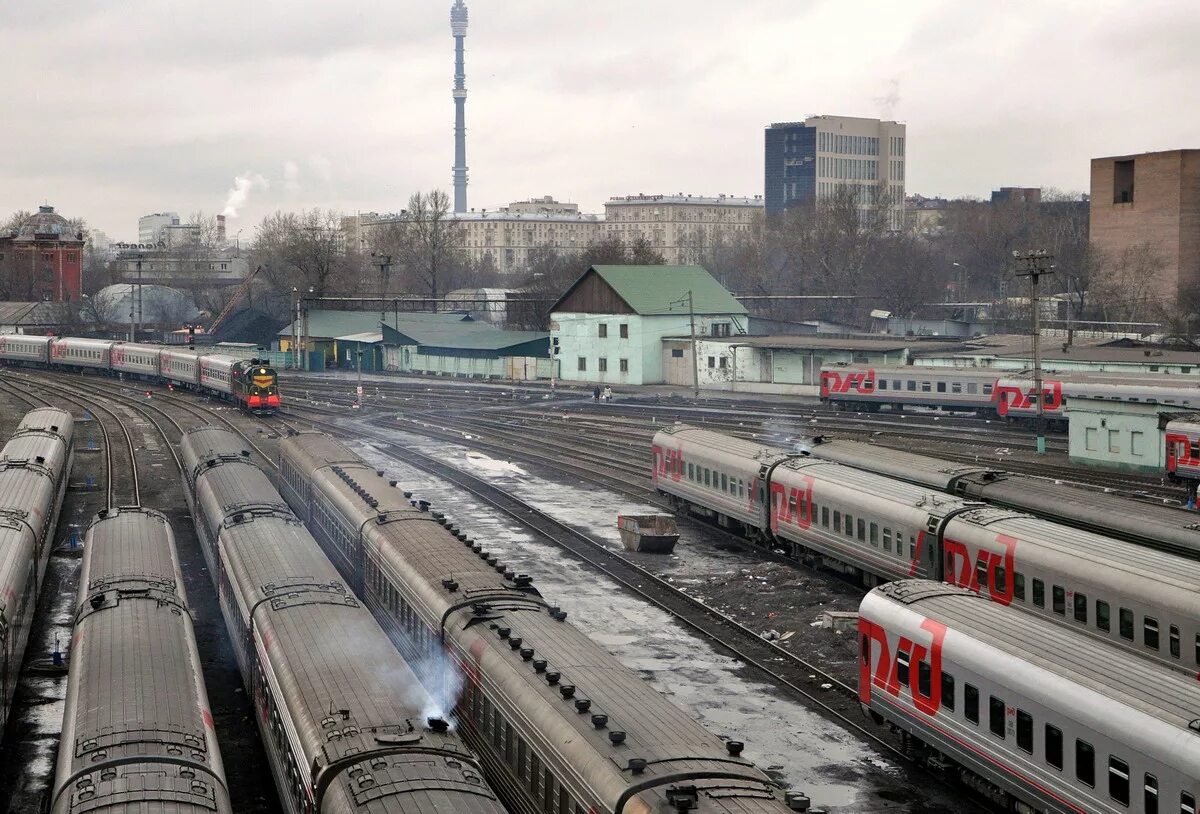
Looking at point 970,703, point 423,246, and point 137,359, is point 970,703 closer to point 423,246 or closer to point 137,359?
point 137,359

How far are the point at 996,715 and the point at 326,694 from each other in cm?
865

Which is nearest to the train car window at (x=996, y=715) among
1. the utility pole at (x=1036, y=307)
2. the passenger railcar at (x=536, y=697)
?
the passenger railcar at (x=536, y=697)

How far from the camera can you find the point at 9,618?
20031 mm

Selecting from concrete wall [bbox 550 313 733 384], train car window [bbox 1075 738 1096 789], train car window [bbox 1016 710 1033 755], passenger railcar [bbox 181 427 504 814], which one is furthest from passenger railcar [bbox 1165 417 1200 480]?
concrete wall [bbox 550 313 733 384]

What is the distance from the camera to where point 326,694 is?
1431 cm

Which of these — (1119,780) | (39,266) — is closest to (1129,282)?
(1119,780)

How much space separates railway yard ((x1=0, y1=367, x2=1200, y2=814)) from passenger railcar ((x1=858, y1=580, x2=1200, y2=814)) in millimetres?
71

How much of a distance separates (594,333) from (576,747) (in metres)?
74.3

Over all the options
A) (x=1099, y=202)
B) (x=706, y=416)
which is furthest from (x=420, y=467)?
(x=1099, y=202)

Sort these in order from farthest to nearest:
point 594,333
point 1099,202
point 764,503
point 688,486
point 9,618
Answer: point 1099,202
point 594,333
point 688,486
point 764,503
point 9,618

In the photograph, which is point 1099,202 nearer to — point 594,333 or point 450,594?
point 594,333

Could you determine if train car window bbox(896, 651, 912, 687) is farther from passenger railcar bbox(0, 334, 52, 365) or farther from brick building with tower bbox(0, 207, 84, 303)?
brick building with tower bbox(0, 207, 84, 303)

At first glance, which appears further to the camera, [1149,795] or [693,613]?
[693,613]

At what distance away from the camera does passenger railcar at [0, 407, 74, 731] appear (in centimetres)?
2011
